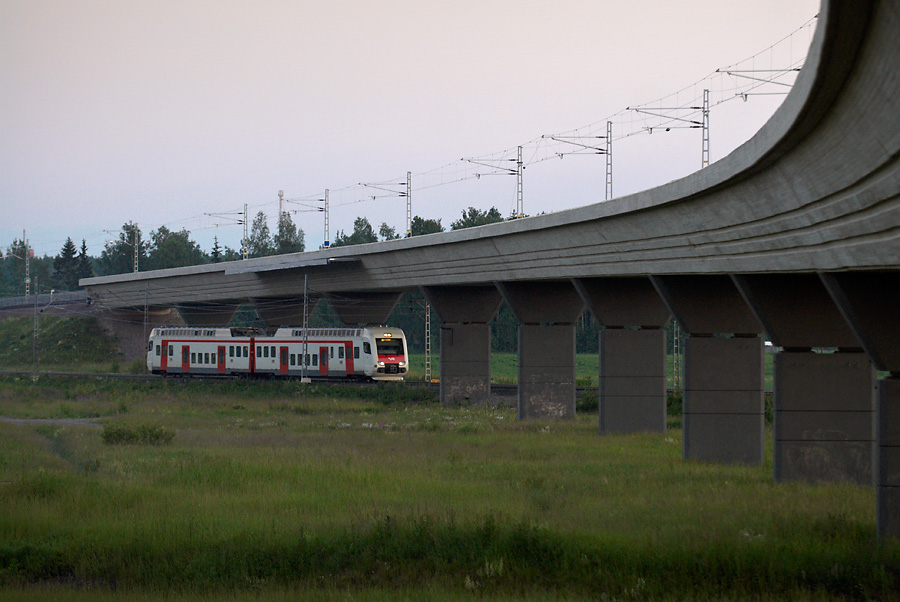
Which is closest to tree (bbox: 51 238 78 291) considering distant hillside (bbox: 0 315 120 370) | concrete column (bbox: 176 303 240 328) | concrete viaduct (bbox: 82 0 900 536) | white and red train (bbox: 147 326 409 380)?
distant hillside (bbox: 0 315 120 370)

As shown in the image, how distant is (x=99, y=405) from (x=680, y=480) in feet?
111

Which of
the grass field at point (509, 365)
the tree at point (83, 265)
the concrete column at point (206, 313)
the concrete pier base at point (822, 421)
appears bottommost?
the grass field at point (509, 365)

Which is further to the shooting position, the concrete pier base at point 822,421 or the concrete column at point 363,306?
the concrete column at point 363,306

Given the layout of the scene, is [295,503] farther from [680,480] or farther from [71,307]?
[71,307]

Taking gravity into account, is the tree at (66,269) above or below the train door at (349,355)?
above

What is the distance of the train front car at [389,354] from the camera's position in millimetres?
56844

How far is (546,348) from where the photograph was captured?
137 feet

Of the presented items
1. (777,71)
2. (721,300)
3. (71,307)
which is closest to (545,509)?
(721,300)

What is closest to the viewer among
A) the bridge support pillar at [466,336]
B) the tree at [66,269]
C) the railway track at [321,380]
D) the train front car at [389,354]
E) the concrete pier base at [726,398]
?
the concrete pier base at [726,398]

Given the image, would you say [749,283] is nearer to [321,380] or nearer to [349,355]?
[349,355]

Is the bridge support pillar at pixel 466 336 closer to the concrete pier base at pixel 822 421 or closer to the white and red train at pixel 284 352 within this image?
the white and red train at pixel 284 352

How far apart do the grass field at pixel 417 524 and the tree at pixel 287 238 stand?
135 meters

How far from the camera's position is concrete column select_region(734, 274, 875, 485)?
20.9 metres

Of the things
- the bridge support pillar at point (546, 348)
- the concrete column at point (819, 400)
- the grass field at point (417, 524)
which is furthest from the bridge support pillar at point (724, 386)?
the bridge support pillar at point (546, 348)
